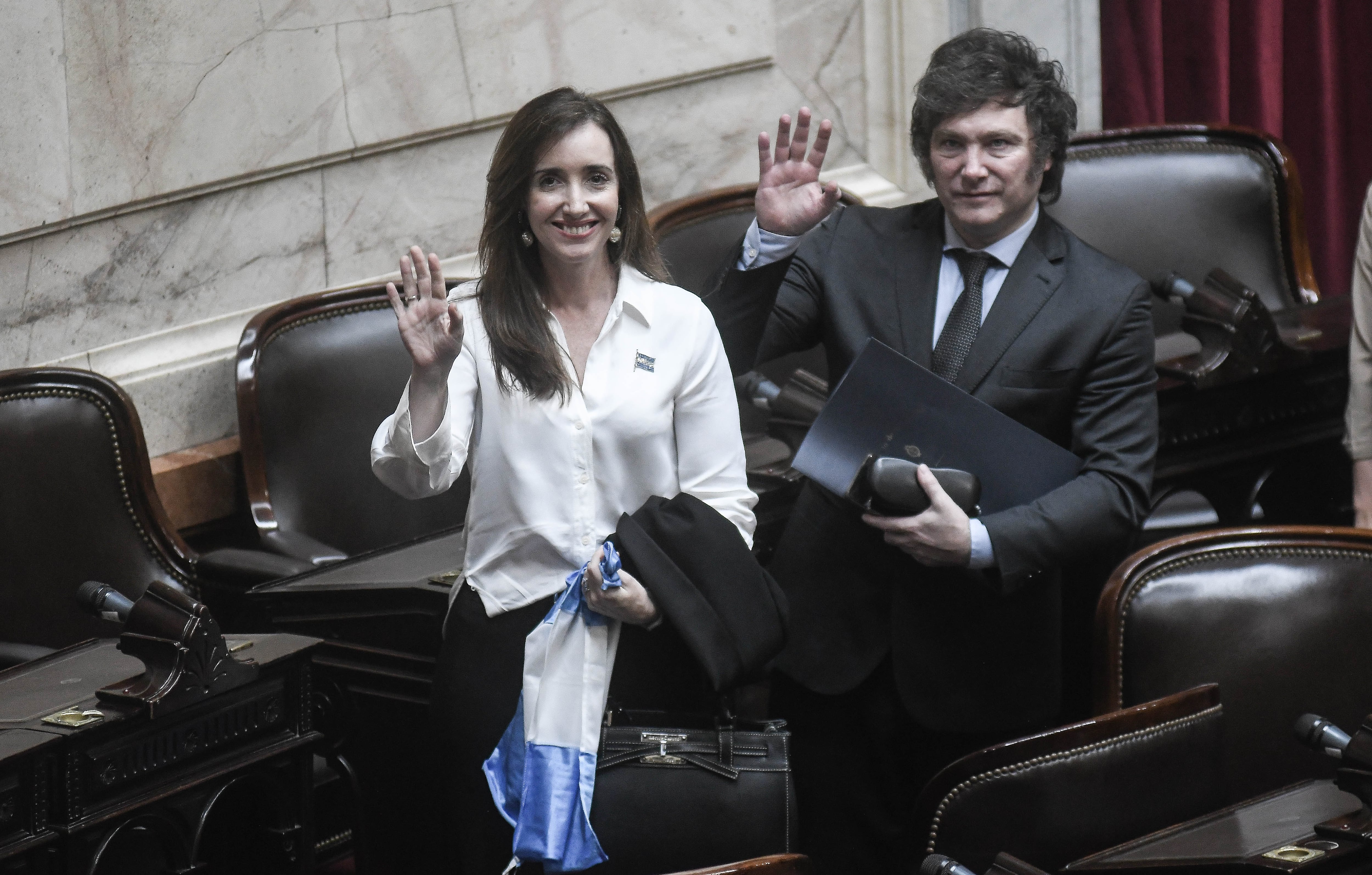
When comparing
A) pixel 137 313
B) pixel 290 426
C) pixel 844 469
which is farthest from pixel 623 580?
pixel 137 313

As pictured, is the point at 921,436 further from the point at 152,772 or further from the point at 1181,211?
the point at 1181,211

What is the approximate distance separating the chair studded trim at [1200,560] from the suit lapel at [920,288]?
445mm

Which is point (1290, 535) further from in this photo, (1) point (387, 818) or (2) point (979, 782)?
(1) point (387, 818)

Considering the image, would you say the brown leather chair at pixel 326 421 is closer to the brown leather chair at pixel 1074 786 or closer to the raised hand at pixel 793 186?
the raised hand at pixel 793 186

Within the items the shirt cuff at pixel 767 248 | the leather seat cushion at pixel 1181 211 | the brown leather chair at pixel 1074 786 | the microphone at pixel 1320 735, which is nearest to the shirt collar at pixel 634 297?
the shirt cuff at pixel 767 248

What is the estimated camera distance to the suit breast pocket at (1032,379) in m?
2.26

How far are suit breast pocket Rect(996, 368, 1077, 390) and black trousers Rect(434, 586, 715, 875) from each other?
2.01 feet

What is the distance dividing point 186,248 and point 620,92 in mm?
1111

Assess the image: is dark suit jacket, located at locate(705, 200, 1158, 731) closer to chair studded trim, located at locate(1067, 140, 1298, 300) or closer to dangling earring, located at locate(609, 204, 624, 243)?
dangling earring, located at locate(609, 204, 624, 243)

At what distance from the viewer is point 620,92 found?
3779 mm

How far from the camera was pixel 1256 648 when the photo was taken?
7.25 feet

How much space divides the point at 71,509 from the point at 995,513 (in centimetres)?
178

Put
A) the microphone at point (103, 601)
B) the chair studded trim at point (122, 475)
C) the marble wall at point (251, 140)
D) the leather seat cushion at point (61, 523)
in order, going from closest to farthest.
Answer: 1. the microphone at point (103, 601)
2. the leather seat cushion at point (61, 523)
3. the chair studded trim at point (122, 475)
4. the marble wall at point (251, 140)

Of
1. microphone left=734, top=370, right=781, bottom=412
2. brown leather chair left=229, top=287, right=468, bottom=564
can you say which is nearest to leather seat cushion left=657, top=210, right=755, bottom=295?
microphone left=734, top=370, right=781, bottom=412
